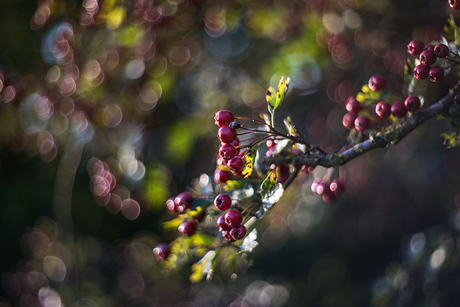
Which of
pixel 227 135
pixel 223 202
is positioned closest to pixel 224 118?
pixel 227 135

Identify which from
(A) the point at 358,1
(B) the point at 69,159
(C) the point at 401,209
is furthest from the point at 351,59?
(B) the point at 69,159

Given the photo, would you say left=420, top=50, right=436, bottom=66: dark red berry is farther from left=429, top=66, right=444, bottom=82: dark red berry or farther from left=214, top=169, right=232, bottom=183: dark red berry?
left=214, top=169, right=232, bottom=183: dark red berry

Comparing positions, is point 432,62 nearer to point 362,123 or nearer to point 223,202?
point 362,123

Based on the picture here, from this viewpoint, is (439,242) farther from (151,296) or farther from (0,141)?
(0,141)

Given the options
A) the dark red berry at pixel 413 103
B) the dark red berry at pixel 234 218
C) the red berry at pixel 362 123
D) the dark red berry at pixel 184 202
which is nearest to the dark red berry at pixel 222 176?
the dark red berry at pixel 184 202

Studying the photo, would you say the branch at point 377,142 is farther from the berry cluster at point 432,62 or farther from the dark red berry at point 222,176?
the dark red berry at point 222,176
